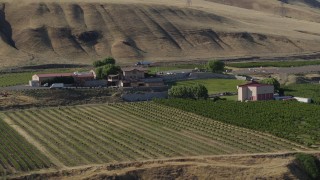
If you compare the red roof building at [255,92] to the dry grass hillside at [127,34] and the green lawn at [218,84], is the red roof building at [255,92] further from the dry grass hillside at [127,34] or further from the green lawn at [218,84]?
the dry grass hillside at [127,34]

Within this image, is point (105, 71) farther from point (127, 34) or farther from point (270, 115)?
point (127, 34)

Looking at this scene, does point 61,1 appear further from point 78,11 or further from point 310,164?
point 310,164

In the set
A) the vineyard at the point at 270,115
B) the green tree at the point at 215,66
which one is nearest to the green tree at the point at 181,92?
the vineyard at the point at 270,115

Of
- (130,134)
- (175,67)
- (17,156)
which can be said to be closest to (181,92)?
(130,134)

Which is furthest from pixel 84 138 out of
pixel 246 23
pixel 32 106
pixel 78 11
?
pixel 246 23

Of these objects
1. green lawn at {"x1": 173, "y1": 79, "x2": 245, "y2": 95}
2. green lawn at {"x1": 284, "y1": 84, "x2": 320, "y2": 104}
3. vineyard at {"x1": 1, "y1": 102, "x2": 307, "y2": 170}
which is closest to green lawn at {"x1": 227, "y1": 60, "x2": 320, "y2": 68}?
green lawn at {"x1": 173, "y1": 79, "x2": 245, "y2": 95}

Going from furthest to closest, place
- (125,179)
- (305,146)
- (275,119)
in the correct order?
1. (275,119)
2. (305,146)
3. (125,179)
